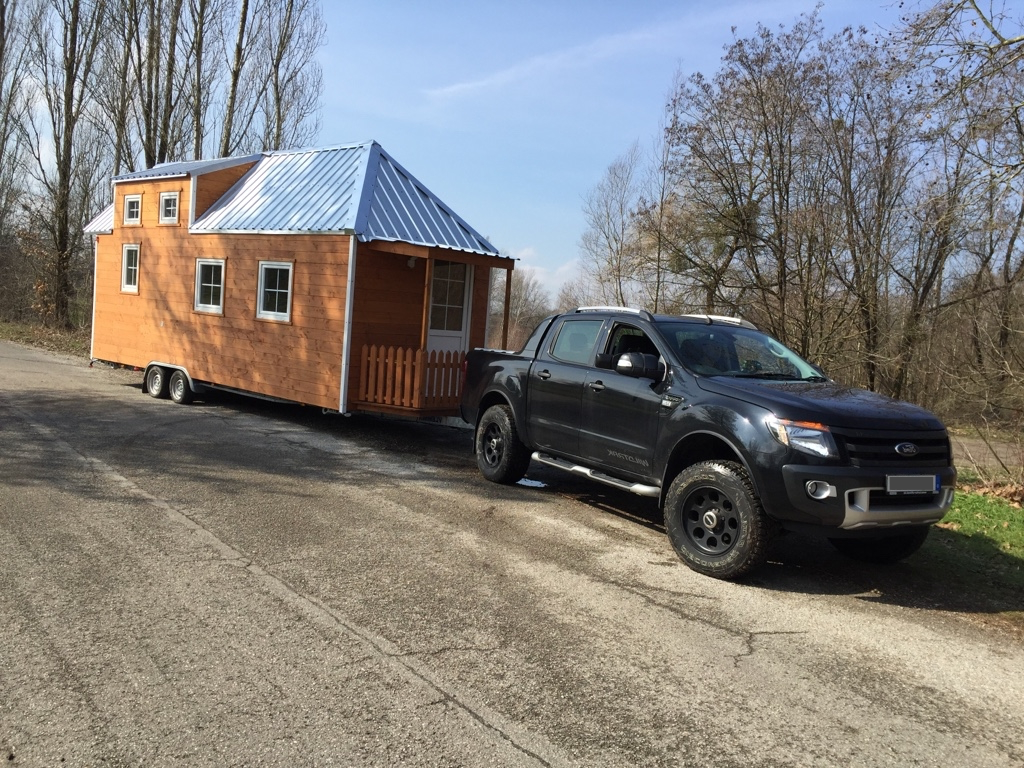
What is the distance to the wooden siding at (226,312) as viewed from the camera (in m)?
11.9

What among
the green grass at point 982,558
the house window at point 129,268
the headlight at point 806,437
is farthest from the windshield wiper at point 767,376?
the house window at point 129,268

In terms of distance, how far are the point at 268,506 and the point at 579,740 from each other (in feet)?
15.0

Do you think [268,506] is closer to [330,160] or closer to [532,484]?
[532,484]

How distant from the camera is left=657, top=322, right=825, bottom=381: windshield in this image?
22.1ft

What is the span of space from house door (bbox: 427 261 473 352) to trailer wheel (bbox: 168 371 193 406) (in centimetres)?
465

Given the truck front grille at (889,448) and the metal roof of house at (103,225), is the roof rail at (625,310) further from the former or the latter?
the metal roof of house at (103,225)

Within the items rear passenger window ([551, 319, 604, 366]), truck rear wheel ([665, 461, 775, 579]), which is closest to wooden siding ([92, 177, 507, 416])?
rear passenger window ([551, 319, 604, 366])

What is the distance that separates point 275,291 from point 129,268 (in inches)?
208

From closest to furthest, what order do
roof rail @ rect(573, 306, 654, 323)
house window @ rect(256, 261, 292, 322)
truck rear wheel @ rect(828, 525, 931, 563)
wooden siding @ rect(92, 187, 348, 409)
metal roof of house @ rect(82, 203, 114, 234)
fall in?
truck rear wheel @ rect(828, 525, 931, 563)
roof rail @ rect(573, 306, 654, 323)
wooden siding @ rect(92, 187, 348, 409)
house window @ rect(256, 261, 292, 322)
metal roof of house @ rect(82, 203, 114, 234)

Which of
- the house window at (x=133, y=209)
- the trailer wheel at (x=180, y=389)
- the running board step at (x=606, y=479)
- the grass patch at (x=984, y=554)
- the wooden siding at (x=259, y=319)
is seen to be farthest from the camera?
the house window at (x=133, y=209)

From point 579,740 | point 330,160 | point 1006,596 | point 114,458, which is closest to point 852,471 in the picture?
A: point 1006,596

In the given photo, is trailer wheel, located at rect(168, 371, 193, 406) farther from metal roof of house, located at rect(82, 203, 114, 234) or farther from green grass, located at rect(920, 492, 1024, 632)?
green grass, located at rect(920, 492, 1024, 632)

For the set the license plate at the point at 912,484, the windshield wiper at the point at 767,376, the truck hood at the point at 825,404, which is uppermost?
the windshield wiper at the point at 767,376

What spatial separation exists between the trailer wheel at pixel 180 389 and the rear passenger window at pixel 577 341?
8674 millimetres
